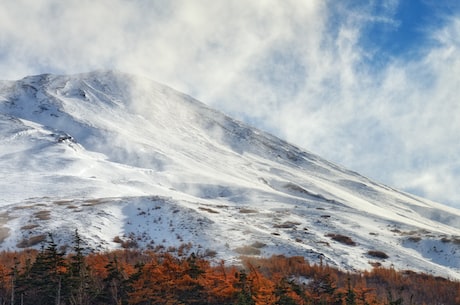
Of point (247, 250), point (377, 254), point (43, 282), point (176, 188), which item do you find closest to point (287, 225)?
point (377, 254)

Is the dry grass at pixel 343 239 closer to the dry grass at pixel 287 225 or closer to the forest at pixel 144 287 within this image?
the dry grass at pixel 287 225

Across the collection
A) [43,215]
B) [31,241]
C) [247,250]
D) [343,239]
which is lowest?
[247,250]

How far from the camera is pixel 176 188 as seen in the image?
271 ft

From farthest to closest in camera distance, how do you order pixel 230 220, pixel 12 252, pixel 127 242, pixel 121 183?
pixel 121 183 < pixel 230 220 < pixel 127 242 < pixel 12 252

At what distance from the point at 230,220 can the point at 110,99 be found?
397ft

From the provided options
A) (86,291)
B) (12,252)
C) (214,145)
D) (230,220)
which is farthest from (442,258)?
(214,145)

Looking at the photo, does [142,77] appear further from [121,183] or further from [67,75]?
[121,183]

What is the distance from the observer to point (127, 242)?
127 ft

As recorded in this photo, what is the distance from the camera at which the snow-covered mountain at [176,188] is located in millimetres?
41062

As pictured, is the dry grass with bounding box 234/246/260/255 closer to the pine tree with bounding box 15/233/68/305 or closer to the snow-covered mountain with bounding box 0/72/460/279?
the snow-covered mountain with bounding box 0/72/460/279

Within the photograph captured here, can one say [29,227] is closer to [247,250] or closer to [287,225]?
[247,250]

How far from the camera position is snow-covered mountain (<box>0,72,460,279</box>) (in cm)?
4106

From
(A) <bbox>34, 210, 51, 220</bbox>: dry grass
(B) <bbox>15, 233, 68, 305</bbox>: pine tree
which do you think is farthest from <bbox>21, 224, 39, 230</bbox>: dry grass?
(B) <bbox>15, 233, 68, 305</bbox>: pine tree

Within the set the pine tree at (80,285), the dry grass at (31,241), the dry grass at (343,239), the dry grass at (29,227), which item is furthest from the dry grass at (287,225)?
the pine tree at (80,285)
